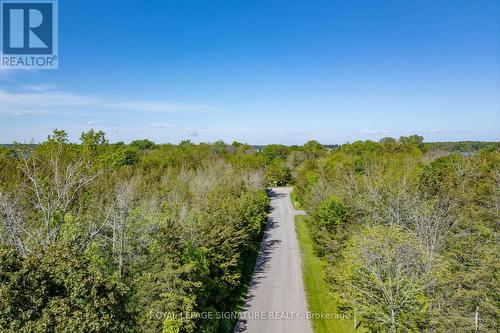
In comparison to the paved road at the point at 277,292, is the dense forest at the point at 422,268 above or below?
above

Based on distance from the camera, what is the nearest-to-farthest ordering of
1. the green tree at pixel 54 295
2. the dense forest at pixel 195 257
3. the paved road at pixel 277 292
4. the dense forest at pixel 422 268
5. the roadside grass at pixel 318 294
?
the green tree at pixel 54 295 → the dense forest at pixel 195 257 → the dense forest at pixel 422 268 → the roadside grass at pixel 318 294 → the paved road at pixel 277 292

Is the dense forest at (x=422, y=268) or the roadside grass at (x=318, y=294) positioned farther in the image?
the roadside grass at (x=318, y=294)

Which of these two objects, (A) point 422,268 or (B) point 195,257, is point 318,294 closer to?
(A) point 422,268

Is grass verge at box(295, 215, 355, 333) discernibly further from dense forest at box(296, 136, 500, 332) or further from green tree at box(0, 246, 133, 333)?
green tree at box(0, 246, 133, 333)

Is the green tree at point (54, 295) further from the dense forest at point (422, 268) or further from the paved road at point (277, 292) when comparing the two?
the paved road at point (277, 292)

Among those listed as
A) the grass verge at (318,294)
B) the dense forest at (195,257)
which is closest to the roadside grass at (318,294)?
the grass verge at (318,294)

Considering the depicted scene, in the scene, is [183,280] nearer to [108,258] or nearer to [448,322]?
[108,258]

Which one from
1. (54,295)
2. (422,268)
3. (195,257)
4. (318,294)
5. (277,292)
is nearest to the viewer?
(54,295)

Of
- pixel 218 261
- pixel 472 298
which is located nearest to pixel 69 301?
pixel 218 261

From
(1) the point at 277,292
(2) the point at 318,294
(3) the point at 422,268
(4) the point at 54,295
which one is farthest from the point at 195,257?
(2) the point at 318,294
